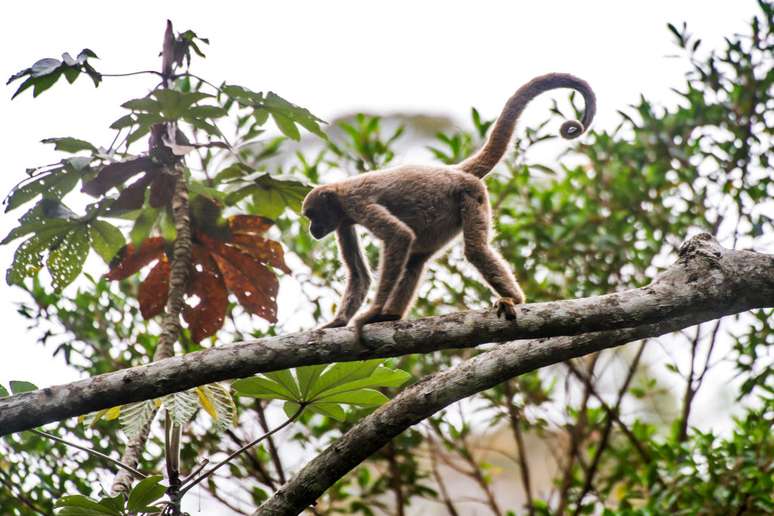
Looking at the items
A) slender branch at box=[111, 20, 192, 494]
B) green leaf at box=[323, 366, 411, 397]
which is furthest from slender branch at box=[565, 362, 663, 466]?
slender branch at box=[111, 20, 192, 494]

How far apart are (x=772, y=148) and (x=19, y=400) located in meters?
4.68

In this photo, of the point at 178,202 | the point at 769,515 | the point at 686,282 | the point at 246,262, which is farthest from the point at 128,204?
the point at 769,515

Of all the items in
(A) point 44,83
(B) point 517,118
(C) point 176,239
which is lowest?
(C) point 176,239

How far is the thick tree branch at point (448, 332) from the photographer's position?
2814 millimetres

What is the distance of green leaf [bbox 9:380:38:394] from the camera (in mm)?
2912

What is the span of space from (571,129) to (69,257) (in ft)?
8.57

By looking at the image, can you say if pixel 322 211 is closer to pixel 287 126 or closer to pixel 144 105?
pixel 287 126

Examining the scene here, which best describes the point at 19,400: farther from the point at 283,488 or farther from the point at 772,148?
the point at 772,148

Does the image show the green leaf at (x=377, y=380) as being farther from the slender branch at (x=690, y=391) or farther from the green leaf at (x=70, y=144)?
the slender branch at (x=690, y=391)

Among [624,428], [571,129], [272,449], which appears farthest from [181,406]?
[624,428]

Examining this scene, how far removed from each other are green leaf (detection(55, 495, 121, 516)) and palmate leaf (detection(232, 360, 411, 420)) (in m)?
0.64

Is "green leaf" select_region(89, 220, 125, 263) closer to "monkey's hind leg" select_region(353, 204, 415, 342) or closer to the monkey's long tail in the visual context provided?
"monkey's hind leg" select_region(353, 204, 415, 342)

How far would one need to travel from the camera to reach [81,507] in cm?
291

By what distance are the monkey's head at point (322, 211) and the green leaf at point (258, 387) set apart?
1357mm
